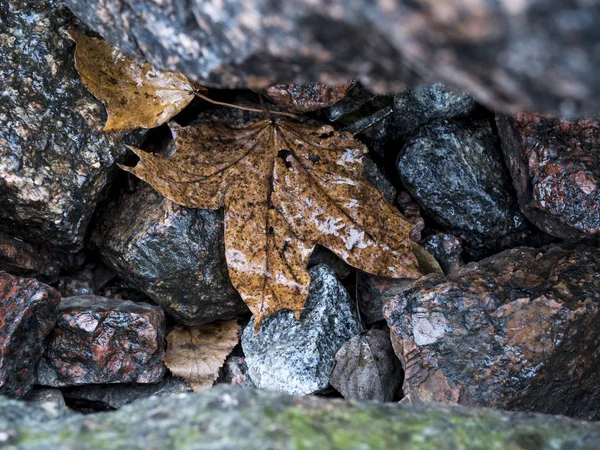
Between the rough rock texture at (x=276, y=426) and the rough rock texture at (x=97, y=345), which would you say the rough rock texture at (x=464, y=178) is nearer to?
the rough rock texture at (x=97, y=345)

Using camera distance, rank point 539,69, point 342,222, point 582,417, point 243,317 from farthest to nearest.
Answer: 1. point 243,317
2. point 342,222
3. point 582,417
4. point 539,69

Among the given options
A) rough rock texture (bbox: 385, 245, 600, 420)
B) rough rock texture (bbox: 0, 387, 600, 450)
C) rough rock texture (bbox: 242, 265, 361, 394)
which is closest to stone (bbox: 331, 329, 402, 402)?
rough rock texture (bbox: 242, 265, 361, 394)

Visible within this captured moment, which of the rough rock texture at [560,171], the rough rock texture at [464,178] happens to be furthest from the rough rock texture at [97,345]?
the rough rock texture at [560,171]

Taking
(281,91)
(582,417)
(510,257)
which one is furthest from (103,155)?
(582,417)

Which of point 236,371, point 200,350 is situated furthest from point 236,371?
point 200,350

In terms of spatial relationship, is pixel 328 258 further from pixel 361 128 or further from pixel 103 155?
pixel 103 155

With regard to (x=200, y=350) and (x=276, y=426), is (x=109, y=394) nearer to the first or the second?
(x=200, y=350)
